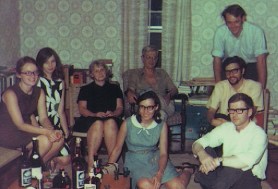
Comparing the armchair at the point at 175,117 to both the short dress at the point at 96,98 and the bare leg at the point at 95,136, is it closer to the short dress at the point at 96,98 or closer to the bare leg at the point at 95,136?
the short dress at the point at 96,98

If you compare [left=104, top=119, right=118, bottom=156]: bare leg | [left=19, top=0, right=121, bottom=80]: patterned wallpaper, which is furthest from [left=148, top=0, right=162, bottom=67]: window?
[left=104, top=119, right=118, bottom=156]: bare leg

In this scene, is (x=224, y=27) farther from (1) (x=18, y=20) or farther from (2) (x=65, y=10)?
(1) (x=18, y=20)

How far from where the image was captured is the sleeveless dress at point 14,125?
410 cm

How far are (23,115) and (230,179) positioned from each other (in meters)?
1.93

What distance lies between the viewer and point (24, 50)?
21.3 feet

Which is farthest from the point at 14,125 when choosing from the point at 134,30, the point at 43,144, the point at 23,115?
the point at 134,30

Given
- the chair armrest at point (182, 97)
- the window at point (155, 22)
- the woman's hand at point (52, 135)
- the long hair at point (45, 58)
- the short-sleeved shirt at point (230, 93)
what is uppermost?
the window at point (155, 22)

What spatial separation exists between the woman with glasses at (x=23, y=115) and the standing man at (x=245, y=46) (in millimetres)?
2003

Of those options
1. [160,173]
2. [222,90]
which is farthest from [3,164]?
[222,90]

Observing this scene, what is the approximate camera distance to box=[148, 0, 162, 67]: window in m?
6.35

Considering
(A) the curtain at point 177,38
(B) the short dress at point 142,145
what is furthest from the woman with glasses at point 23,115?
(A) the curtain at point 177,38

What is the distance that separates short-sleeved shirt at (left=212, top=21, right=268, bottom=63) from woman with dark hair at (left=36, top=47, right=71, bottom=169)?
1767 mm

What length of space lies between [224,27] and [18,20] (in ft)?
9.45

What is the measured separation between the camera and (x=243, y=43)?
Answer: 5152 mm
